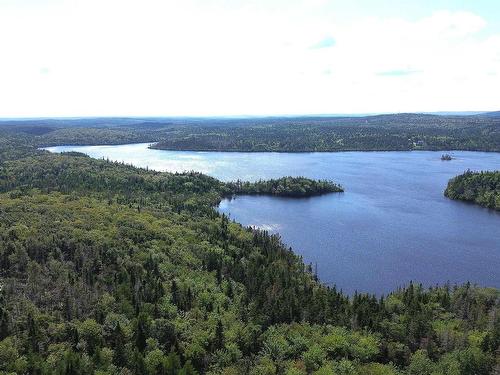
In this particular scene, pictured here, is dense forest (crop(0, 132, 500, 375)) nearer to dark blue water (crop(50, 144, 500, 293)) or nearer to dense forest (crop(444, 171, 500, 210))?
dark blue water (crop(50, 144, 500, 293))

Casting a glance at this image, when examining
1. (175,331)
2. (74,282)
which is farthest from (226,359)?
(74,282)

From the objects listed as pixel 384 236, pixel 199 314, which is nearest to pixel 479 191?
pixel 384 236

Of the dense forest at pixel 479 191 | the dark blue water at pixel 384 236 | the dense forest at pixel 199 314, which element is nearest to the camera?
the dense forest at pixel 199 314

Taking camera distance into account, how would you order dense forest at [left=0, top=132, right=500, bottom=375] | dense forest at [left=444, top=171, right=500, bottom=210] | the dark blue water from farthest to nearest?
dense forest at [left=444, top=171, right=500, bottom=210]
the dark blue water
dense forest at [left=0, top=132, right=500, bottom=375]

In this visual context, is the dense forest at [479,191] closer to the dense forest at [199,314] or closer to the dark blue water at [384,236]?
the dark blue water at [384,236]

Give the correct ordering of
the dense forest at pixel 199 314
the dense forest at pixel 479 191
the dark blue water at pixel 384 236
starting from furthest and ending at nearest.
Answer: the dense forest at pixel 479 191, the dark blue water at pixel 384 236, the dense forest at pixel 199 314

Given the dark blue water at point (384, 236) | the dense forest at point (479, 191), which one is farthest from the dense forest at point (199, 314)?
the dense forest at point (479, 191)

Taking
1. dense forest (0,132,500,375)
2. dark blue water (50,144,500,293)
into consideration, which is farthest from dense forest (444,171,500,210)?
dense forest (0,132,500,375)

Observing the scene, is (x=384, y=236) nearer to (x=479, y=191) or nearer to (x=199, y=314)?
(x=479, y=191)
